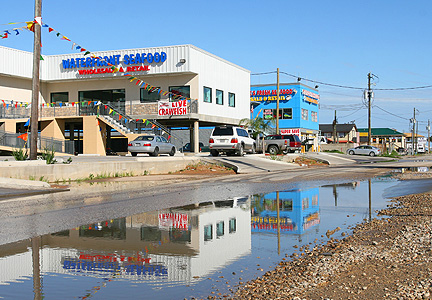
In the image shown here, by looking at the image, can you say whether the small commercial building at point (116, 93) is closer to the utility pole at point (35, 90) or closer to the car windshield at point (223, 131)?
the car windshield at point (223, 131)

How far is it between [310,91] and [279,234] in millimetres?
69384

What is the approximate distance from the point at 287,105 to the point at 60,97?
3606 cm

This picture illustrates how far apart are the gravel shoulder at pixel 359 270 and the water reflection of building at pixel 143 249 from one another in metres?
0.93

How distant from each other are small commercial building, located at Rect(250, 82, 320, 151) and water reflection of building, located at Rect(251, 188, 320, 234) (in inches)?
2226

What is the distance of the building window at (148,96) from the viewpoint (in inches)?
1661

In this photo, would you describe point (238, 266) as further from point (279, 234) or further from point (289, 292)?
point (279, 234)

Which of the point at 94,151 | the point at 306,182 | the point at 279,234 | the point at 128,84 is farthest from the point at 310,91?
the point at 279,234

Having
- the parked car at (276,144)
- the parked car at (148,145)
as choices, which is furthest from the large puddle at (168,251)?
the parked car at (276,144)

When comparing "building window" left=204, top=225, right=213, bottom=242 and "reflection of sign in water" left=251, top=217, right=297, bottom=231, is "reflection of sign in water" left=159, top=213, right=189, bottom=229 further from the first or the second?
"reflection of sign in water" left=251, top=217, right=297, bottom=231

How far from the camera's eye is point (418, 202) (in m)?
12.1

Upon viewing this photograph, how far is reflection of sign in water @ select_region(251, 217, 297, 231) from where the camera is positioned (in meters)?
9.26

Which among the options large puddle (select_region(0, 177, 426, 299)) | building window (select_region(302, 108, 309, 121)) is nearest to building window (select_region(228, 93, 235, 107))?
building window (select_region(302, 108, 309, 121))

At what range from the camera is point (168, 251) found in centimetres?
720

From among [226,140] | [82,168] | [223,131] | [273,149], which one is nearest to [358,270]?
[82,168]
